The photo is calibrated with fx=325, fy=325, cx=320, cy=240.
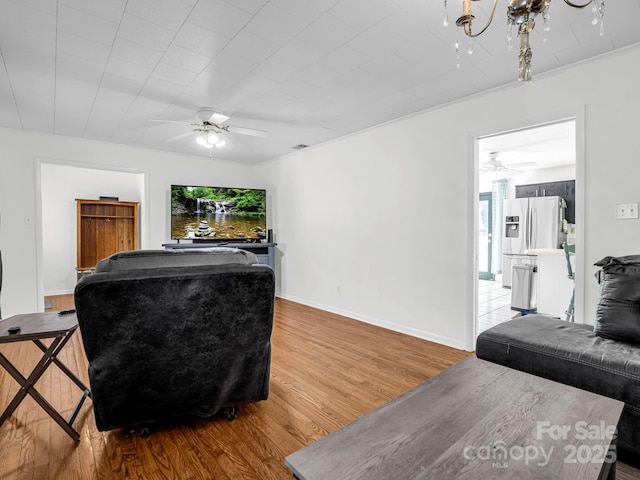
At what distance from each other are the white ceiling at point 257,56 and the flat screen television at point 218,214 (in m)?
1.55

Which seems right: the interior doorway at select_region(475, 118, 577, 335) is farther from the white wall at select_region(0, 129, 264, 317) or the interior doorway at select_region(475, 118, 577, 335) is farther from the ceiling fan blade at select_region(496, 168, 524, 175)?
the white wall at select_region(0, 129, 264, 317)

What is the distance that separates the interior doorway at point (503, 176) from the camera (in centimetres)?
427

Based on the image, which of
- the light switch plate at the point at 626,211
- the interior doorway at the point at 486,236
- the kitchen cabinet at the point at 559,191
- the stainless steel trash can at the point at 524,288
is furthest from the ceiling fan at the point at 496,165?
the light switch plate at the point at 626,211

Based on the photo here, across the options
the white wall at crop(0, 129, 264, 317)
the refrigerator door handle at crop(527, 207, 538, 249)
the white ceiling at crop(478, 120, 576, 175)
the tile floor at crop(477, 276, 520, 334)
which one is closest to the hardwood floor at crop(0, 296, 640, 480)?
the white wall at crop(0, 129, 264, 317)

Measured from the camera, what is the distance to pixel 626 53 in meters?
2.33

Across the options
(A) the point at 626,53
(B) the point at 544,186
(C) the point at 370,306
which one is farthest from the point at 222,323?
(B) the point at 544,186

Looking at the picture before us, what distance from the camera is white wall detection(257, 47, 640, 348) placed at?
241cm

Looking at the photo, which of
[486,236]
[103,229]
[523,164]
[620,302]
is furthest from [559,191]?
[103,229]

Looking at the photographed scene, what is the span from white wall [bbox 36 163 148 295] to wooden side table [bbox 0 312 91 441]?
5.01m

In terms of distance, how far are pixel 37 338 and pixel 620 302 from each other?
3.20 m

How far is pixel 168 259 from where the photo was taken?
68.9 inches

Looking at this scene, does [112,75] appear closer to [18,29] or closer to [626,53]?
[18,29]

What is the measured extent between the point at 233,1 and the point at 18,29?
1.48 meters

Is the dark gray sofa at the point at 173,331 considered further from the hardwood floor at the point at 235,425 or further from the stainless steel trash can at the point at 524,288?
the stainless steel trash can at the point at 524,288
